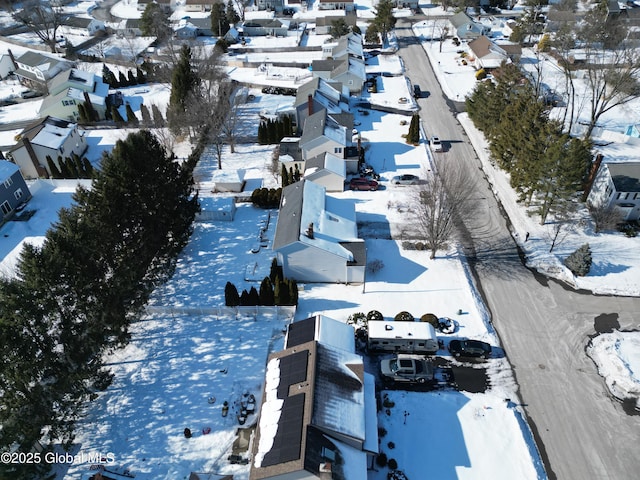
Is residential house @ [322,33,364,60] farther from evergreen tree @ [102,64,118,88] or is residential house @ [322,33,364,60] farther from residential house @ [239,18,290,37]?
evergreen tree @ [102,64,118,88]

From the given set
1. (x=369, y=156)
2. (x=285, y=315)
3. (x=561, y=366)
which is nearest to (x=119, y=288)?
(x=285, y=315)

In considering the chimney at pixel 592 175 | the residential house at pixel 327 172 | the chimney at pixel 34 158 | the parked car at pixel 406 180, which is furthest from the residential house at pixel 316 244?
the chimney at pixel 34 158

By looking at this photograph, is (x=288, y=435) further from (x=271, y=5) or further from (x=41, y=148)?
(x=271, y=5)

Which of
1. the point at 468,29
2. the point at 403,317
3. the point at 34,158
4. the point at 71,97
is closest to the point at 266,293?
the point at 403,317

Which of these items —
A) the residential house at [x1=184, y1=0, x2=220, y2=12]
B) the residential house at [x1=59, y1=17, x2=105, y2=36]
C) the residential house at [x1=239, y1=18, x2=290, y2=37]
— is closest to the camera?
the residential house at [x1=239, y1=18, x2=290, y2=37]

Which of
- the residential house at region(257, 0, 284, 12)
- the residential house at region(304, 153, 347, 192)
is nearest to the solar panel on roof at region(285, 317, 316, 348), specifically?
the residential house at region(304, 153, 347, 192)

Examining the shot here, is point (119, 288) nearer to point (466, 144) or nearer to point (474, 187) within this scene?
point (474, 187)
